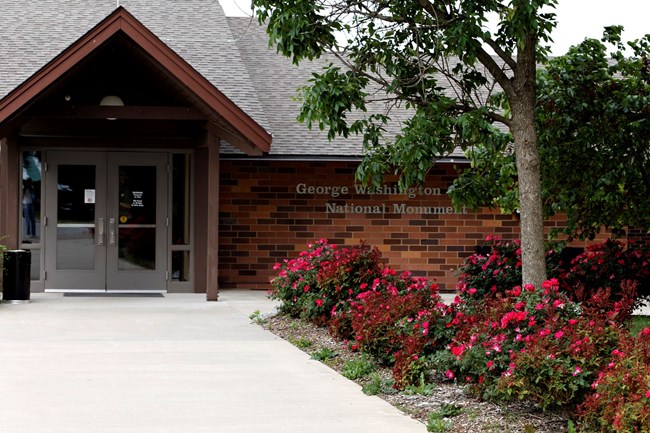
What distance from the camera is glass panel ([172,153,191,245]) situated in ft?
63.8

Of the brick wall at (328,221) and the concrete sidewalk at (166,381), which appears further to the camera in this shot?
the brick wall at (328,221)

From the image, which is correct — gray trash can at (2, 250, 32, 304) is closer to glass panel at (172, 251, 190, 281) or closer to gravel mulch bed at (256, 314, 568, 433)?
glass panel at (172, 251, 190, 281)

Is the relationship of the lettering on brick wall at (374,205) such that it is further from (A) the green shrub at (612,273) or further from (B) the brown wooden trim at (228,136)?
(A) the green shrub at (612,273)

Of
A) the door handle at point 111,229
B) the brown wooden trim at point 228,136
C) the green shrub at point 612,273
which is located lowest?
the green shrub at point 612,273

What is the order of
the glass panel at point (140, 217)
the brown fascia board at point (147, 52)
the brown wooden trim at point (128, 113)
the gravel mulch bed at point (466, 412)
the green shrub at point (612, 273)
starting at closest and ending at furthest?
the gravel mulch bed at point (466, 412)
the green shrub at point (612, 273)
the brown fascia board at point (147, 52)
the brown wooden trim at point (128, 113)
the glass panel at point (140, 217)

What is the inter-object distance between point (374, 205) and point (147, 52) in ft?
21.1

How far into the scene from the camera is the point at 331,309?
13.5 metres

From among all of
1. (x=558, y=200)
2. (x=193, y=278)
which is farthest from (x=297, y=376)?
(x=193, y=278)

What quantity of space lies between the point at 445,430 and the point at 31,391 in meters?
3.67

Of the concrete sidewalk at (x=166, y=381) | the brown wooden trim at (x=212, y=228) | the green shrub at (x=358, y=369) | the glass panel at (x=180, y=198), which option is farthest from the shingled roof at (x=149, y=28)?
the green shrub at (x=358, y=369)

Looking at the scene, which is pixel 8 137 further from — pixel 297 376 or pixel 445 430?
pixel 445 430

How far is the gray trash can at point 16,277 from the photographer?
16938mm

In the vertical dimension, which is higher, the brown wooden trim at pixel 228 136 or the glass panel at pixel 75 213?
the brown wooden trim at pixel 228 136

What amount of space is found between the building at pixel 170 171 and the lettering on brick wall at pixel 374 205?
0.09ft
